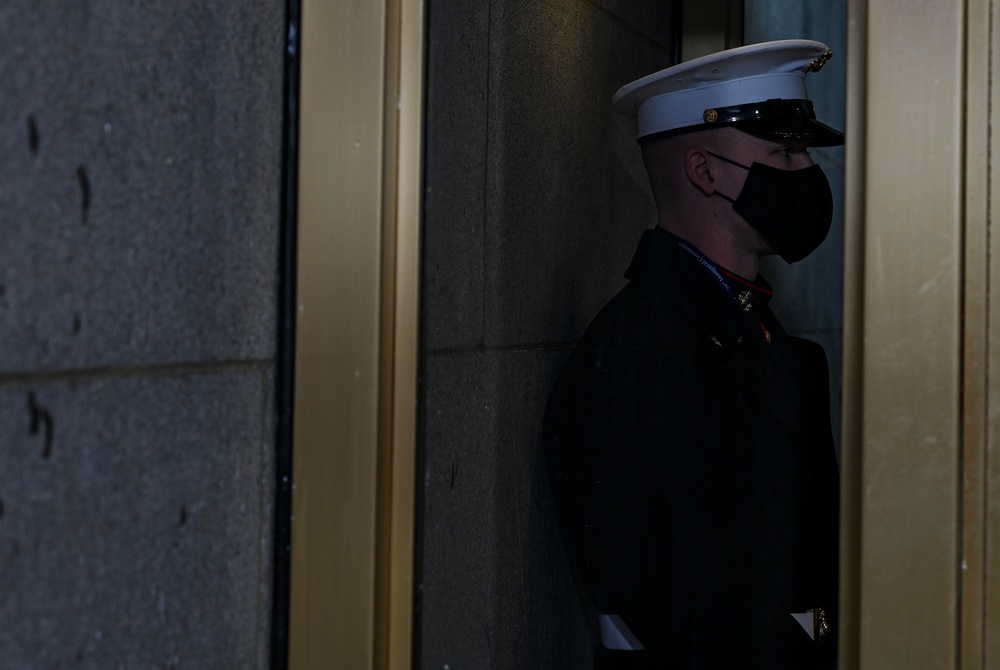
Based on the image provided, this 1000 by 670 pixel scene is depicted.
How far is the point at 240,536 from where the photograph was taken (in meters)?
1.36

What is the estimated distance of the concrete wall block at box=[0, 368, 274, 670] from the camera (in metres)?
1.07

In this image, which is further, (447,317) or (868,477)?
(447,317)

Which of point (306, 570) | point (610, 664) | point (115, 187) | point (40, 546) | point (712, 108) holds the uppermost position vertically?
point (712, 108)

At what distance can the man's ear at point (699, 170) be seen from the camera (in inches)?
68.1

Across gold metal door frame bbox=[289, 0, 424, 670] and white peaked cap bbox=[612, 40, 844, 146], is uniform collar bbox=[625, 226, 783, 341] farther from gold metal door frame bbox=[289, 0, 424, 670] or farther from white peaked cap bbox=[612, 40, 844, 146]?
gold metal door frame bbox=[289, 0, 424, 670]

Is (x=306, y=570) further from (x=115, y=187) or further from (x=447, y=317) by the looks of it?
(x=115, y=187)

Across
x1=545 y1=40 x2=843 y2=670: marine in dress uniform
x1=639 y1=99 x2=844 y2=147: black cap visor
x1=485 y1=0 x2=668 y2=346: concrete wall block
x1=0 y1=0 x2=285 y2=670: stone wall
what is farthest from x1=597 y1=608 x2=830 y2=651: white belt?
x1=639 y1=99 x2=844 y2=147: black cap visor

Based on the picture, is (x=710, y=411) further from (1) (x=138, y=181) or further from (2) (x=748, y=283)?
(1) (x=138, y=181)

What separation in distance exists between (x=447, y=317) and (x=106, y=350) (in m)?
0.63

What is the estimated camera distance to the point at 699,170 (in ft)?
5.75

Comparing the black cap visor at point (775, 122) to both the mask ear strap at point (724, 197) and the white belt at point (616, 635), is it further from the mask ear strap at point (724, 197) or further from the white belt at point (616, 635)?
the white belt at point (616, 635)

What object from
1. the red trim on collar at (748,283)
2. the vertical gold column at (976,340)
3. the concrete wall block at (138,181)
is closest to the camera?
the concrete wall block at (138,181)

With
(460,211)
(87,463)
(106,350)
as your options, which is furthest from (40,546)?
(460,211)

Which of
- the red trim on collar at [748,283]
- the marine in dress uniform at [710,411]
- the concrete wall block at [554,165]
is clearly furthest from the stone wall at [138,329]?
the red trim on collar at [748,283]
